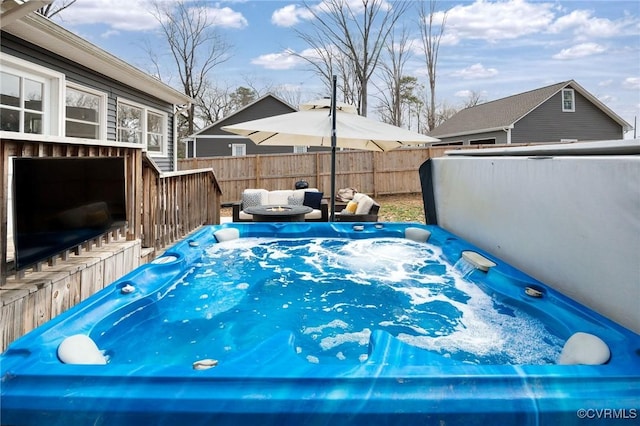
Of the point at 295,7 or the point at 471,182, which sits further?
the point at 295,7

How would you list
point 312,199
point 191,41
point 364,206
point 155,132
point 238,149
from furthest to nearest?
point 191,41 → point 238,149 → point 155,132 → point 312,199 → point 364,206

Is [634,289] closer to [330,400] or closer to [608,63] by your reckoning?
[330,400]

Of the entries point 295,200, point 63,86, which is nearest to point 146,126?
point 63,86

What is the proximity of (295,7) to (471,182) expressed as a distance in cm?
1485

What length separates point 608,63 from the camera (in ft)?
42.0

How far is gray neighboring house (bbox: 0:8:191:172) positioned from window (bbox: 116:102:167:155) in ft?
0.07

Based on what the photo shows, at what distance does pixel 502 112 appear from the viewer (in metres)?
18.6

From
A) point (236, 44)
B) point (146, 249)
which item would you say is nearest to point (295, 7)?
point (236, 44)

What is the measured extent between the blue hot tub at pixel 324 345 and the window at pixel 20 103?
9.60 feet

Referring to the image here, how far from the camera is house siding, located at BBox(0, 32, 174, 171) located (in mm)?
4785

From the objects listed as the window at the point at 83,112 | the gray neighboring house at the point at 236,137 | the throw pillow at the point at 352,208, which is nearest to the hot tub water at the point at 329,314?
the throw pillow at the point at 352,208

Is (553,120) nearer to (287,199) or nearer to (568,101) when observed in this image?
(568,101)

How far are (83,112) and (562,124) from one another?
19.0 meters

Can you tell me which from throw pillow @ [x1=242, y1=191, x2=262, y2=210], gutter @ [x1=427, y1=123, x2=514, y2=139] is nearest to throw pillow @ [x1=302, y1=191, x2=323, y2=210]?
throw pillow @ [x1=242, y1=191, x2=262, y2=210]
